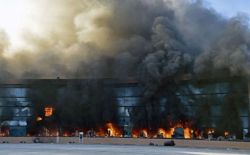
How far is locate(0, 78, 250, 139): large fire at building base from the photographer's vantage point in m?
40.8

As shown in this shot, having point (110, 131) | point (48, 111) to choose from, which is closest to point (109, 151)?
point (110, 131)

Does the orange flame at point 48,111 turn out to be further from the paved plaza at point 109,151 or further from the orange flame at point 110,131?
the paved plaza at point 109,151

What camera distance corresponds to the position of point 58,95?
49.0 metres

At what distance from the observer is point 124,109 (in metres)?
47.9

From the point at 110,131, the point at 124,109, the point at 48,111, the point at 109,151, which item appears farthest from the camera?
the point at 48,111

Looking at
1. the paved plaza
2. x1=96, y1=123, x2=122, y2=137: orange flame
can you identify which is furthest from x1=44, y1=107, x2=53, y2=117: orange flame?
the paved plaza

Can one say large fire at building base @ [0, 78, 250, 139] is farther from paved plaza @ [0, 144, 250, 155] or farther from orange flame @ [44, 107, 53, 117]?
paved plaza @ [0, 144, 250, 155]

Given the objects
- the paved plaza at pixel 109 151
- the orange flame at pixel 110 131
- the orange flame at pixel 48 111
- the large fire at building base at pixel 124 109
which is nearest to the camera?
the paved plaza at pixel 109 151

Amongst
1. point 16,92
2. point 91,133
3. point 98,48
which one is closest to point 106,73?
point 98,48

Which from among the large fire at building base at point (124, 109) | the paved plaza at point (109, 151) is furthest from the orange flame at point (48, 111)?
the paved plaza at point (109, 151)

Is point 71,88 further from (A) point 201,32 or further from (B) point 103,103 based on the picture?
(A) point 201,32

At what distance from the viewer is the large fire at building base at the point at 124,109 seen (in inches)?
1604

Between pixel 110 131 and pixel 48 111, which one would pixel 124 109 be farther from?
pixel 48 111

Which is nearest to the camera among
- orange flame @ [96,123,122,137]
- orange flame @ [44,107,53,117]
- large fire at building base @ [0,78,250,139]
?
large fire at building base @ [0,78,250,139]
